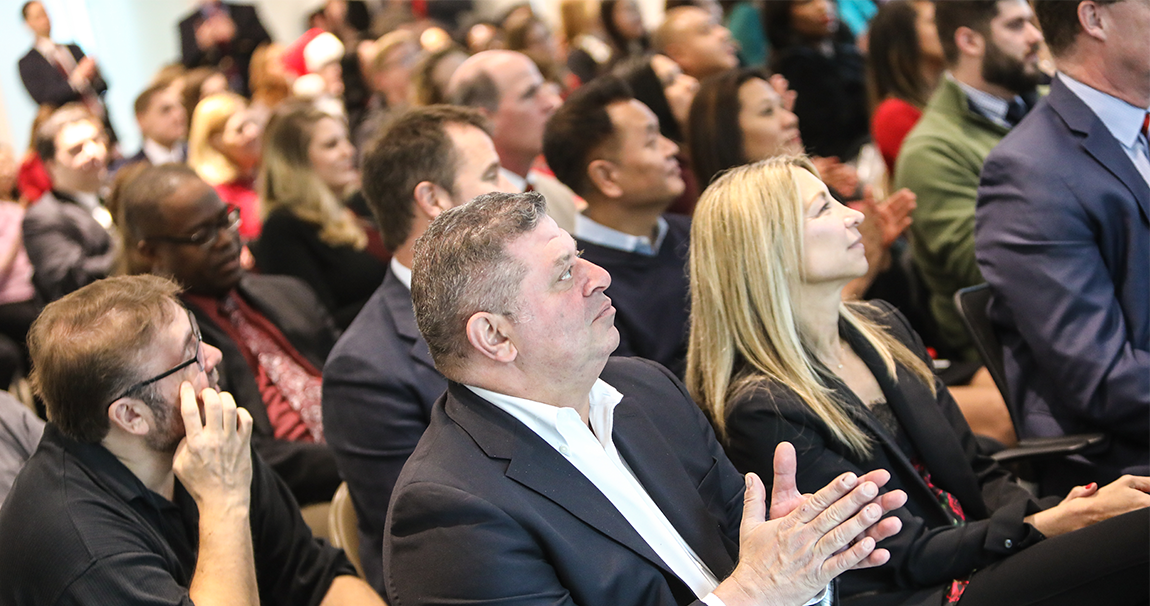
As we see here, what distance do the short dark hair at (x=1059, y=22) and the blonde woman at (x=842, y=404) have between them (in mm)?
731

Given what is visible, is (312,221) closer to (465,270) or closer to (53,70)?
(465,270)

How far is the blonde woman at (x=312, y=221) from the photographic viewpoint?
363cm

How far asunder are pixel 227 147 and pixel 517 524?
156 inches

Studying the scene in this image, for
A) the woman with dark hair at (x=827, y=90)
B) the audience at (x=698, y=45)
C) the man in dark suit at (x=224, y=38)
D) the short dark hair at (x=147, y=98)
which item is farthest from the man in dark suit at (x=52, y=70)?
the woman with dark hair at (x=827, y=90)

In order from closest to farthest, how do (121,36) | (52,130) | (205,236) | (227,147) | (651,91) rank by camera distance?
(205,236) < (651,91) < (52,130) < (227,147) < (121,36)

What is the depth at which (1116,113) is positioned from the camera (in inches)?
88.0

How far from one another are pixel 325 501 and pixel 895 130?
2.57 metres

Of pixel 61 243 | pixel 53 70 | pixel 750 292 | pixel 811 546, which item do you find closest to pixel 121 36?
pixel 53 70

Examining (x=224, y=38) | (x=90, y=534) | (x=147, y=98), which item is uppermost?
(x=90, y=534)

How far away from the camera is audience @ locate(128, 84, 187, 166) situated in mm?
5566

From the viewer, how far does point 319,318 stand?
10.4ft

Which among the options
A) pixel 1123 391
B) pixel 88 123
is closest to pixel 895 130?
pixel 1123 391

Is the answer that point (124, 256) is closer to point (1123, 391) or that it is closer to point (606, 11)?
point (1123, 391)

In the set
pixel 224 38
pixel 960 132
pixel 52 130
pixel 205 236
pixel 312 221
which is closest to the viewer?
pixel 205 236
